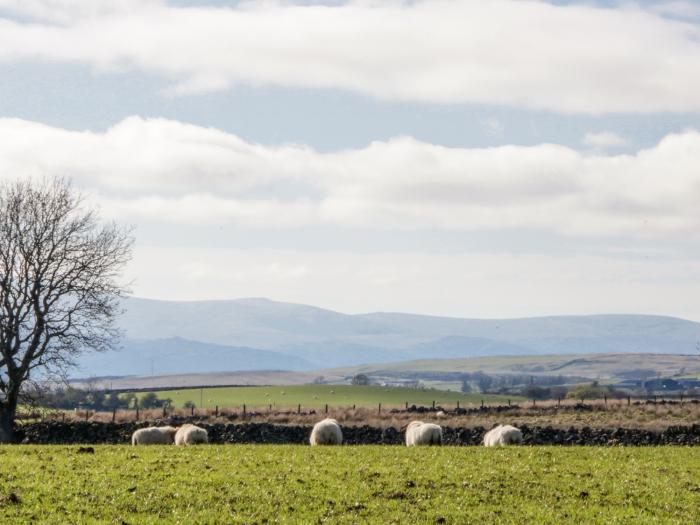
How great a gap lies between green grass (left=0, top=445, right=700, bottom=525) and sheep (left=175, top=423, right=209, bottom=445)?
949cm

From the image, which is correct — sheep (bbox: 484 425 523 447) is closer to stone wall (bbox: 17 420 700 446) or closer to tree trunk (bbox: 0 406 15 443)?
stone wall (bbox: 17 420 700 446)

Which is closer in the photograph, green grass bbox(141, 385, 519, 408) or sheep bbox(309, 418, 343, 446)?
sheep bbox(309, 418, 343, 446)

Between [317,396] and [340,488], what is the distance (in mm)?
130720

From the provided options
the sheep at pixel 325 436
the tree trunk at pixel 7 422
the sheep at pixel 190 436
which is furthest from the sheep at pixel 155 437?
the tree trunk at pixel 7 422

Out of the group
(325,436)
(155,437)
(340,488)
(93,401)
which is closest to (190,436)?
(155,437)

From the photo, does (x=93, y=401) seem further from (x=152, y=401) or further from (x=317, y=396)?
(x=317, y=396)

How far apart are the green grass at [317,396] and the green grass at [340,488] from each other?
10373 centimetres

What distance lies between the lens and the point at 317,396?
6097 inches

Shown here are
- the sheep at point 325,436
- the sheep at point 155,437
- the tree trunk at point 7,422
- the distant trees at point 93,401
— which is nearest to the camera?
the sheep at point 325,436

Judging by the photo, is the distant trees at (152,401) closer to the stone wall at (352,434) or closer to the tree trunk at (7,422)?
the stone wall at (352,434)

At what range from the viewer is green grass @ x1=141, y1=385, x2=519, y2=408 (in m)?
141

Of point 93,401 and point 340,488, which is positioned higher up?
point 340,488

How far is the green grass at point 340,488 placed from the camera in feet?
72.8

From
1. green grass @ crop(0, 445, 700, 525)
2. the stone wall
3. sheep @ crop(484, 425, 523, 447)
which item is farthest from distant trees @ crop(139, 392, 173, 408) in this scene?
green grass @ crop(0, 445, 700, 525)
